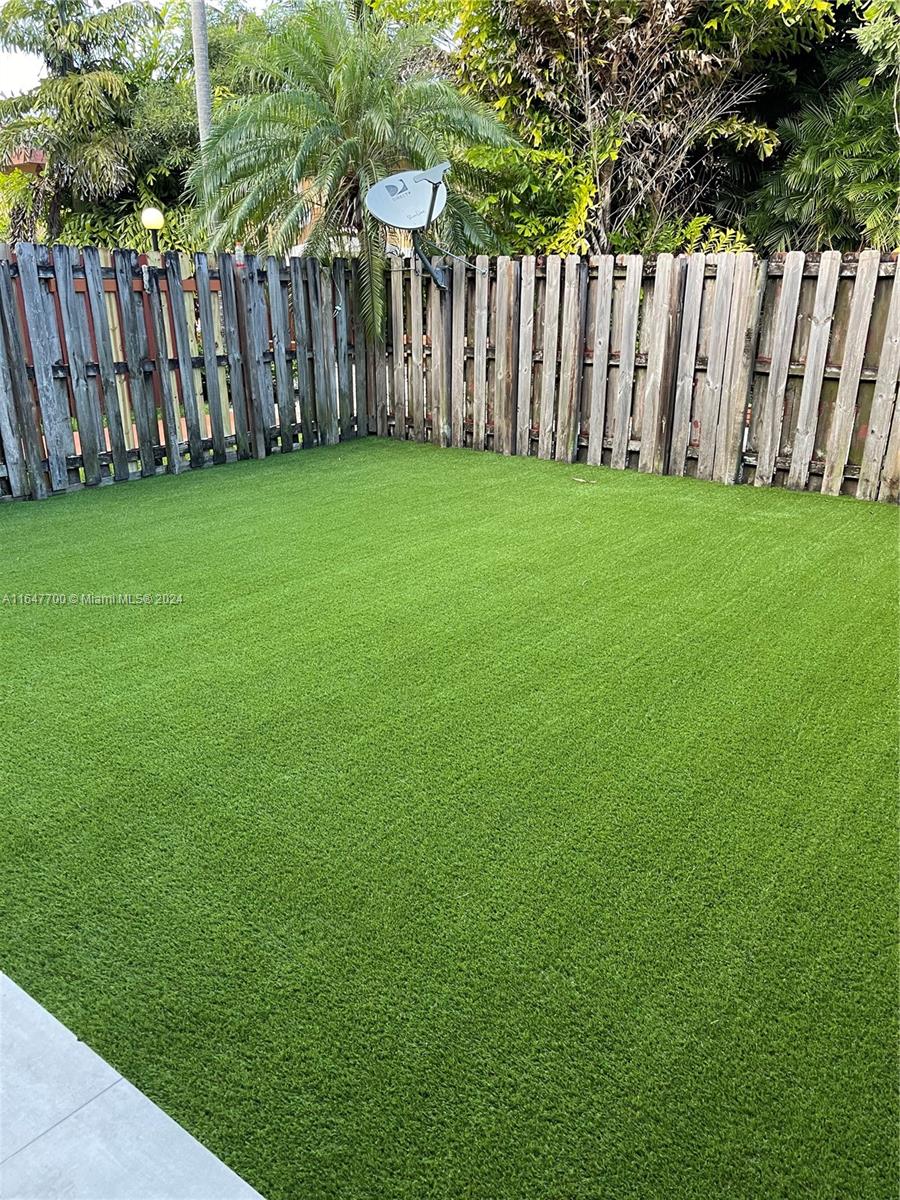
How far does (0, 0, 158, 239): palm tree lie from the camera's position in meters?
18.6

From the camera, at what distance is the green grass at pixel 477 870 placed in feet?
4.69

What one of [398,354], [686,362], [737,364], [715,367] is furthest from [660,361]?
[398,354]

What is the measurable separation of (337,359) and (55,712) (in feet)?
18.5

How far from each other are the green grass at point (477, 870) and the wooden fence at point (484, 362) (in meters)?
2.06

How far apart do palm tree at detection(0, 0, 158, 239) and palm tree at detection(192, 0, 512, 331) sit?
1094cm

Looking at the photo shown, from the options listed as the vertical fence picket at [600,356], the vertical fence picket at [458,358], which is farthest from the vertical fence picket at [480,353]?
the vertical fence picket at [600,356]

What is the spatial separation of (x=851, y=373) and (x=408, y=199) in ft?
12.6

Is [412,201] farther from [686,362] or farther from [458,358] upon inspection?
[686,362]

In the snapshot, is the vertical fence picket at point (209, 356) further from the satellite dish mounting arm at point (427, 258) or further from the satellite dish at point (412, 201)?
the satellite dish mounting arm at point (427, 258)

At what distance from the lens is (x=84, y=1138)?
138 centimetres

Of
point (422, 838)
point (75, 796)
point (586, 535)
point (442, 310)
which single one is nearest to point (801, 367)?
point (586, 535)

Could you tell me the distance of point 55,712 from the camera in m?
2.80

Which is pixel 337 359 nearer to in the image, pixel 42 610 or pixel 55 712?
pixel 42 610

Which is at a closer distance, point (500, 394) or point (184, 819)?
point (184, 819)
